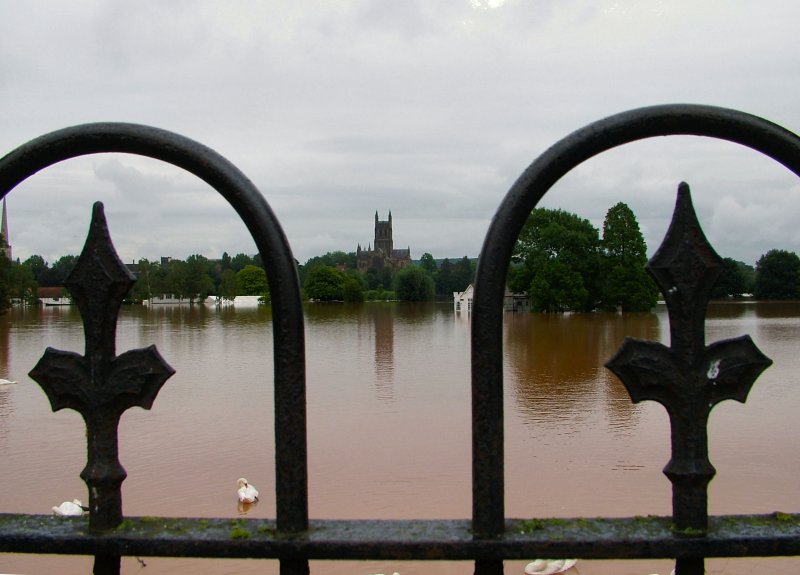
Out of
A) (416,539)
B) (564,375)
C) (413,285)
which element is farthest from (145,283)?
(416,539)

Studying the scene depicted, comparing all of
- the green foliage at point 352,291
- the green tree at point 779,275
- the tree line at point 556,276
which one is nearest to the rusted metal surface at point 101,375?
the tree line at point 556,276

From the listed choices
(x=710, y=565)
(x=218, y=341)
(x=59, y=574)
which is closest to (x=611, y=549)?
(x=710, y=565)

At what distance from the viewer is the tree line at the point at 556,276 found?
55.2 meters

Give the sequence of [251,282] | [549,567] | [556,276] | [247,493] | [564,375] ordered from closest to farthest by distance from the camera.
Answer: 1. [549,567]
2. [247,493]
3. [564,375]
4. [556,276]
5. [251,282]

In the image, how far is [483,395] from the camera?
129cm

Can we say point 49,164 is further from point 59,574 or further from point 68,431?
point 68,431

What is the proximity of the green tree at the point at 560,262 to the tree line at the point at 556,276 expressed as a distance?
0.22ft

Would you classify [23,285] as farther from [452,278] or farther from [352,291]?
[452,278]

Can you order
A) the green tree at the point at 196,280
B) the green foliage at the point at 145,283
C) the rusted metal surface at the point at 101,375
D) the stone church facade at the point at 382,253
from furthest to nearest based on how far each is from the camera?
the stone church facade at the point at 382,253, the green tree at the point at 196,280, the green foliage at the point at 145,283, the rusted metal surface at the point at 101,375

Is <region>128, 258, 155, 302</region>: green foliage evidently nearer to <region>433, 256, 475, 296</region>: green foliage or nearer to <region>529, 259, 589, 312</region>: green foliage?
<region>433, 256, 475, 296</region>: green foliage

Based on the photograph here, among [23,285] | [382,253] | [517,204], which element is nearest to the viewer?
[517,204]

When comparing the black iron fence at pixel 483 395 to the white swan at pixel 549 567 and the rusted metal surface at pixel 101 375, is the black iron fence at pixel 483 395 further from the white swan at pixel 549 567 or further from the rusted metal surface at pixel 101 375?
the white swan at pixel 549 567

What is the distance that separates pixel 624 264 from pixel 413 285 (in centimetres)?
4163

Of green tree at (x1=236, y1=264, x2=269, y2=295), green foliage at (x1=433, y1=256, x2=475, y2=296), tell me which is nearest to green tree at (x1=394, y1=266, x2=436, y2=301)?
green foliage at (x1=433, y1=256, x2=475, y2=296)
